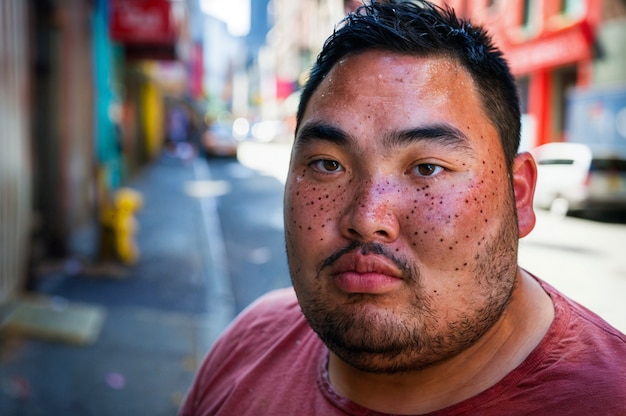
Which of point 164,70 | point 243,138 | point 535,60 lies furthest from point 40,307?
point 243,138

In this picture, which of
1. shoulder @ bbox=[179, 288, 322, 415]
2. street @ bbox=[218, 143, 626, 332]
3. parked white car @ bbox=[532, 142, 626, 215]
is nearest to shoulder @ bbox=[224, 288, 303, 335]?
shoulder @ bbox=[179, 288, 322, 415]

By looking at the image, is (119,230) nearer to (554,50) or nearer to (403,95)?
(403,95)

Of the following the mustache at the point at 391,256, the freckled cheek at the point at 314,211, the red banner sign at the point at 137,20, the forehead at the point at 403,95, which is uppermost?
the red banner sign at the point at 137,20

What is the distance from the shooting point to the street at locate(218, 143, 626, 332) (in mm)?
6680

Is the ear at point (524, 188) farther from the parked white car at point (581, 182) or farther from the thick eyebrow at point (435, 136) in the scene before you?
the parked white car at point (581, 182)

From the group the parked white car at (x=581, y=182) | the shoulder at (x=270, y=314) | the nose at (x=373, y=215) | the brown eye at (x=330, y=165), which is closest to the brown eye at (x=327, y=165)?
the brown eye at (x=330, y=165)

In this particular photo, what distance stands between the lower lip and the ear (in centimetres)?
44

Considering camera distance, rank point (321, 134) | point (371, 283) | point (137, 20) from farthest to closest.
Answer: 1. point (137, 20)
2. point (321, 134)
3. point (371, 283)

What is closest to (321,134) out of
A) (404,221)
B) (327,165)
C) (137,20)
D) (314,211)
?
(327,165)

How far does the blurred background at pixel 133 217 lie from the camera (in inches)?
201

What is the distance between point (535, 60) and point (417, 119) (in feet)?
74.3

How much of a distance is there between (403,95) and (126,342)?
15.7 feet

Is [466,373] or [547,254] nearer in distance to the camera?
[466,373]

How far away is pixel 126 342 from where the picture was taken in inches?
220
